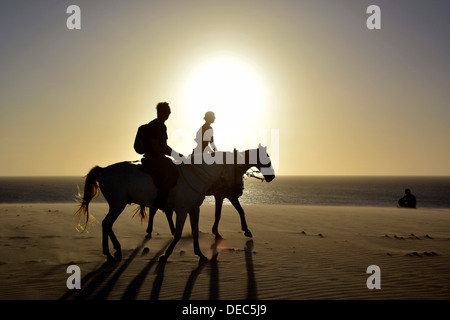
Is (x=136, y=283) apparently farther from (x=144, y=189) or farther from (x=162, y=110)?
(x=162, y=110)

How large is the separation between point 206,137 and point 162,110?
207 centimetres

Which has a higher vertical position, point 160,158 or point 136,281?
point 160,158

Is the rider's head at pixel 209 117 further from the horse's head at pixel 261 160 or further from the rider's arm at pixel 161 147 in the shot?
the rider's arm at pixel 161 147

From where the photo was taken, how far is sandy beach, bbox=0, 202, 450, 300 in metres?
5.71

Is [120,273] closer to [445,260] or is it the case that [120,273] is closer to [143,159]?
[143,159]

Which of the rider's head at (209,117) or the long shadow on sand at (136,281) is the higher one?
the rider's head at (209,117)

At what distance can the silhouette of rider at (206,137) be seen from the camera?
945cm

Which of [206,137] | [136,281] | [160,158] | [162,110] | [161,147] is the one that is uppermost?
[162,110]

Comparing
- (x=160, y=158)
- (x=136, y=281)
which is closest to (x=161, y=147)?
(x=160, y=158)

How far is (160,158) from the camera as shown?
24.6 ft

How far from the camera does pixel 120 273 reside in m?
6.71

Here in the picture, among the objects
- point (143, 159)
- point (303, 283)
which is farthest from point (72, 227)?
point (303, 283)

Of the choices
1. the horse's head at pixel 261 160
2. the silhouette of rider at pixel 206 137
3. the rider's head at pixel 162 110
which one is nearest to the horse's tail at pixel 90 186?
the rider's head at pixel 162 110
